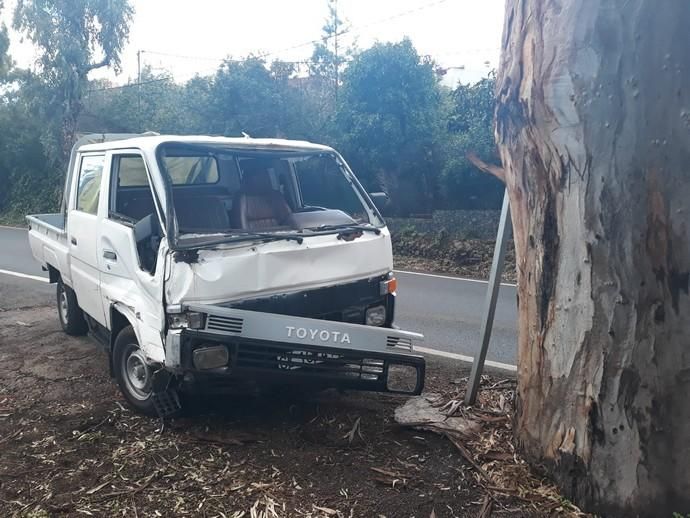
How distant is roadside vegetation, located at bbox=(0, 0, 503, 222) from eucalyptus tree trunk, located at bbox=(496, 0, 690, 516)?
27.3 feet

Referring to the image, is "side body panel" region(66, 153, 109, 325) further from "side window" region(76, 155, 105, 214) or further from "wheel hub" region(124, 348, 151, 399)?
"wheel hub" region(124, 348, 151, 399)

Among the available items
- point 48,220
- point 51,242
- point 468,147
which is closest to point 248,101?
point 468,147

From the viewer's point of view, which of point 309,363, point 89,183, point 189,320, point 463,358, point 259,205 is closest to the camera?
point 189,320

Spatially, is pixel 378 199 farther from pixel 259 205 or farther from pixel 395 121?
pixel 395 121

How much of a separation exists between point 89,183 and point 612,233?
14.5 ft

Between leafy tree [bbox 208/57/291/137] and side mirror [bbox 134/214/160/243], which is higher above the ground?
leafy tree [bbox 208/57/291/137]

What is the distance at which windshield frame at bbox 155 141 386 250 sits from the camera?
412 centimetres

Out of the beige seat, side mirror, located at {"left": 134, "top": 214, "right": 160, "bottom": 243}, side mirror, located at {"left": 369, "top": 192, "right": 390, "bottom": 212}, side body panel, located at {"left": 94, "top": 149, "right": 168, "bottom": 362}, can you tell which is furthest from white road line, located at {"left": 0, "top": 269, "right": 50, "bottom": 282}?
side mirror, located at {"left": 134, "top": 214, "right": 160, "bottom": 243}

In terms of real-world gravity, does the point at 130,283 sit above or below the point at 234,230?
below

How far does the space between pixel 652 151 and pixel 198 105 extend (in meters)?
16.7

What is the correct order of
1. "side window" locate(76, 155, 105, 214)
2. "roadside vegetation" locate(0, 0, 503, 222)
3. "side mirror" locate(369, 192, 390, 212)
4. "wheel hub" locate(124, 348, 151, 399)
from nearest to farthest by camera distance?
1. "wheel hub" locate(124, 348, 151, 399)
2. "side window" locate(76, 155, 105, 214)
3. "side mirror" locate(369, 192, 390, 212)
4. "roadside vegetation" locate(0, 0, 503, 222)

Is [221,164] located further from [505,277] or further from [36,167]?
[36,167]

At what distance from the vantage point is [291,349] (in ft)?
13.2

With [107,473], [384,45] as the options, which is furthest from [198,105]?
[107,473]
